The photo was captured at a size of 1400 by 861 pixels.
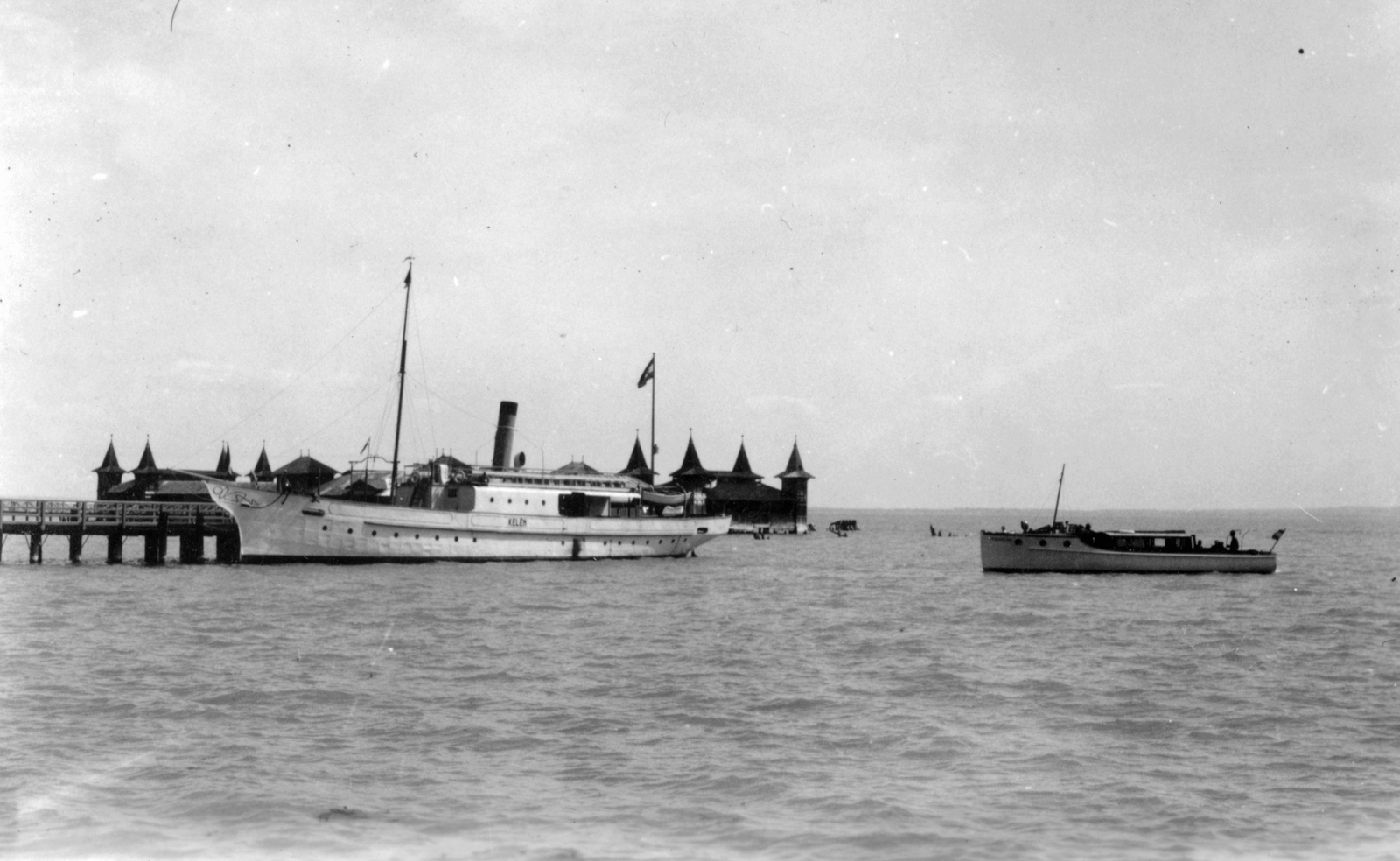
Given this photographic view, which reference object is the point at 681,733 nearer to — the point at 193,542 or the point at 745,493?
the point at 193,542

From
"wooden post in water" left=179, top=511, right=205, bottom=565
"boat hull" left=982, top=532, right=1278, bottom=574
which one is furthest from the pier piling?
"boat hull" left=982, top=532, right=1278, bottom=574

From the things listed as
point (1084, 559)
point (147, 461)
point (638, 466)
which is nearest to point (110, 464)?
point (147, 461)

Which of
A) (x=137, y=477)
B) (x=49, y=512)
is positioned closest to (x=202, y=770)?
(x=49, y=512)

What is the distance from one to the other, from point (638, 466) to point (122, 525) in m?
58.5

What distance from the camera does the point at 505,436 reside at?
5434cm

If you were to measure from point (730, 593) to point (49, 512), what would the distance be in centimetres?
2613

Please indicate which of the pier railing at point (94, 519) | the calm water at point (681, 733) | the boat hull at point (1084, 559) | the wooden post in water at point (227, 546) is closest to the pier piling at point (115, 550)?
the pier railing at point (94, 519)

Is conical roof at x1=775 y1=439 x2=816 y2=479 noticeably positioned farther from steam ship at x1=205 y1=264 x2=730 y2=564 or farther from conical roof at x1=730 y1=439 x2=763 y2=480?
steam ship at x1=205 y1=264 x2=730 y2=564

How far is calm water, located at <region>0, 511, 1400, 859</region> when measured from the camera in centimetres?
1048

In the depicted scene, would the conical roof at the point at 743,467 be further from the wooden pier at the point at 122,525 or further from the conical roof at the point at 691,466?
the wooden pier at the point at 122,525

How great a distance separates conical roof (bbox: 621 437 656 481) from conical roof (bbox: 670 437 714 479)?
251cm

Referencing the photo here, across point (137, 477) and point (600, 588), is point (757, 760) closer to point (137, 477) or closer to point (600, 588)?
point (600, 588)

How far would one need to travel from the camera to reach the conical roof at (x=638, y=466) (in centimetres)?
9950

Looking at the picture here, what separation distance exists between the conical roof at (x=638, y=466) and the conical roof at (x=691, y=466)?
251cm
